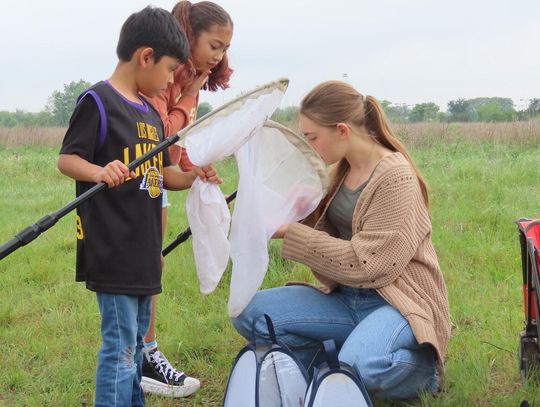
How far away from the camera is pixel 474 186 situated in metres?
6.28

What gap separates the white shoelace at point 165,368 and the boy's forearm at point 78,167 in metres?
1.19

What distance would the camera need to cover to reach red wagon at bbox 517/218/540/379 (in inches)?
91.0

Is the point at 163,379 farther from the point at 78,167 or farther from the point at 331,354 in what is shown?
the point at 78,167

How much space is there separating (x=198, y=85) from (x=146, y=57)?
26.3 inches

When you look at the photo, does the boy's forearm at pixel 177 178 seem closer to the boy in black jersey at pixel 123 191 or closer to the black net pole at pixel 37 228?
the boy in black jersey at pixel 123 191

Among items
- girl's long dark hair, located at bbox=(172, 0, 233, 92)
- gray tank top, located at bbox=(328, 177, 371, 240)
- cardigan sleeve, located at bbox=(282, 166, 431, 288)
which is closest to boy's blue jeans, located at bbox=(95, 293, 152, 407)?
cardigan sleeve, located at bbox=(282, 166, 431, 288)

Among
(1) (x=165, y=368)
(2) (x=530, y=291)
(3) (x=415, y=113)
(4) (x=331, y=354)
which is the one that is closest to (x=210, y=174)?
(4) (x=331, y=354)

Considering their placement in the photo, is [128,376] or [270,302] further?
[270,302]

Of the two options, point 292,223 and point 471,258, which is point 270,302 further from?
point 471,258

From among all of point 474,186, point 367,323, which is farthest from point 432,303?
point 474,186

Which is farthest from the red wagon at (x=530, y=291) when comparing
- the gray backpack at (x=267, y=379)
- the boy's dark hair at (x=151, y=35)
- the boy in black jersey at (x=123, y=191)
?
the boy's dark hair at (x=151, y=35)

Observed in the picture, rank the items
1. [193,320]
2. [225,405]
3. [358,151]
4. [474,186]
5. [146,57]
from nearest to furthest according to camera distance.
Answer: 1. [146,57]
2. [225,405]
3. [358,151]
4. [193,320]
5. [474,186]

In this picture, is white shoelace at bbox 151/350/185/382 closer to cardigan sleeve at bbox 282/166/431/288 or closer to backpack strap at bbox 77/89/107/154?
cardigan sleeve at bbox 282/166/431/288

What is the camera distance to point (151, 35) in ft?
7.07
